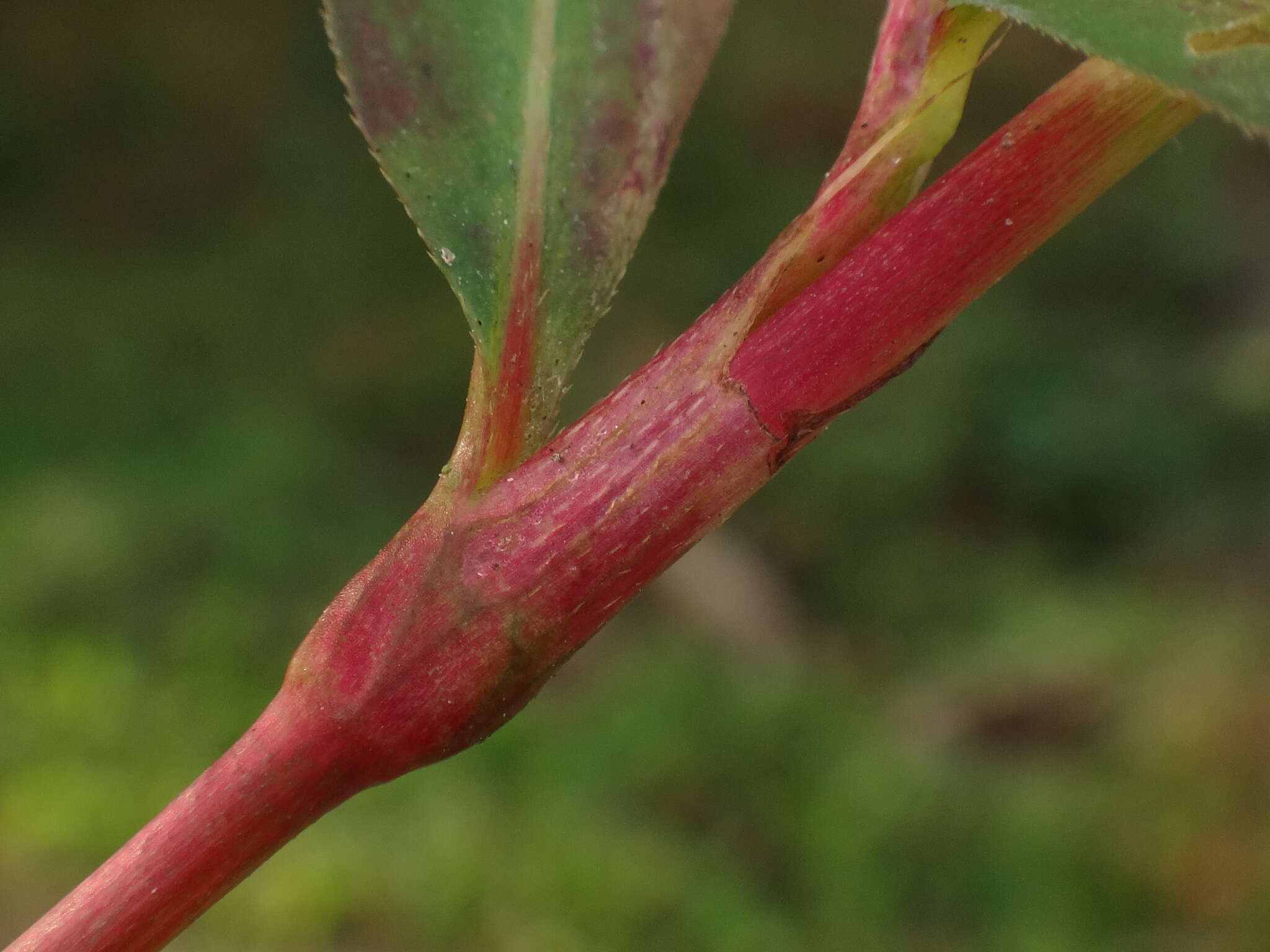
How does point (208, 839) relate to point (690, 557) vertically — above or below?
below

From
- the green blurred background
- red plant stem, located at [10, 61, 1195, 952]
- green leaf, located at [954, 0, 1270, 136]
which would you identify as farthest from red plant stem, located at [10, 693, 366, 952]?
the green blurred background

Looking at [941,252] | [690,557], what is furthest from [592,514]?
[690,557]

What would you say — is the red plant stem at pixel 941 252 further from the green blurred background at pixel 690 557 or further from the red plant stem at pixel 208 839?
the green blurred background at pixel 690 557

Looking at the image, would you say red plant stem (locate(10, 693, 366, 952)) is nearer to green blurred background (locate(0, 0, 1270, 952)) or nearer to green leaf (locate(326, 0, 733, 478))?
green leaf (locate(326, 0, 733, 478))

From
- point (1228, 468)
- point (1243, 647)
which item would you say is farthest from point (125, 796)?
point (1228, 468)

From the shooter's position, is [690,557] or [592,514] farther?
[690,557]

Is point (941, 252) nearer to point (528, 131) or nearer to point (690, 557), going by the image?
point (528, 131)

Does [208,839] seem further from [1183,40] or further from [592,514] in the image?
[1183,40]
